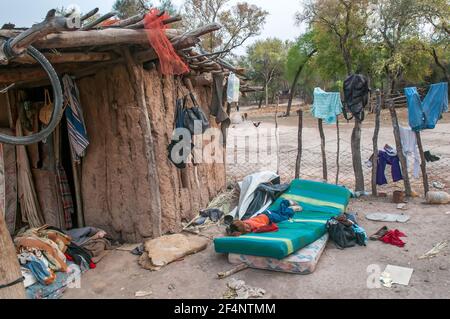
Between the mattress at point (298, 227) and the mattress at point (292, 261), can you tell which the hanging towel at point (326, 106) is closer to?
the mattress at point (298, 227)

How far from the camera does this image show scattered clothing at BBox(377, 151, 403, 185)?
676 centimetres

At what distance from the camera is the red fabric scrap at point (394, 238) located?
4.65 meters

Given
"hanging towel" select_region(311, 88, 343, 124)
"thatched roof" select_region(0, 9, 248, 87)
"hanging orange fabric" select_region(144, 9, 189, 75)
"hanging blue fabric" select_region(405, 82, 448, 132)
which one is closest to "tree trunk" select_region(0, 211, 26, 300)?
"thatched roof" select_region(0, 9, 248, 87)

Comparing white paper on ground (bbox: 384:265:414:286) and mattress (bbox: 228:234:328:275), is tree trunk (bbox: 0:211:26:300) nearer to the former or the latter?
mattress (bbox: 228:234:328:275)

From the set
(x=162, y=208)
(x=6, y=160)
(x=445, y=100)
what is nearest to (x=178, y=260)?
(x=162, y=208)

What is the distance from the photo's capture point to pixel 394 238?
4.74 meters

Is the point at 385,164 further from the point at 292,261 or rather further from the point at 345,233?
the point at 292,261

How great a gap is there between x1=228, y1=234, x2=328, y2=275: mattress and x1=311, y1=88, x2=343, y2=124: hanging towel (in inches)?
123

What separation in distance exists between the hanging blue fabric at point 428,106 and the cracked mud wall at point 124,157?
3.86 metres

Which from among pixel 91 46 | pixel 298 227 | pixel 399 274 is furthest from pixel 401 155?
pixel 91 46

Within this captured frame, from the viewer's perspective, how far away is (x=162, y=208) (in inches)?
→ 205
